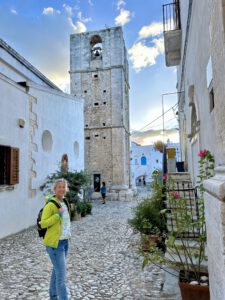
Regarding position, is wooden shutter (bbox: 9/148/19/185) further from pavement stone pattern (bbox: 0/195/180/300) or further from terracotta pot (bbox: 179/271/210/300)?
terracotta pot (bbox: 179/271/210/300)

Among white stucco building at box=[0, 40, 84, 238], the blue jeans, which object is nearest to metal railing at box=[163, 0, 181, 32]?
white stucco building at box=[0, 40, 84, 238]

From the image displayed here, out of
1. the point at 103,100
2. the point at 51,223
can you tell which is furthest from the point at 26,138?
the point at 103,100

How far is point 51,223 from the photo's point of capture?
3090 mm

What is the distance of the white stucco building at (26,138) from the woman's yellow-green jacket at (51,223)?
508cm

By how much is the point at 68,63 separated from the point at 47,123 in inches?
615

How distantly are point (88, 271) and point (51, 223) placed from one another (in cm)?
219

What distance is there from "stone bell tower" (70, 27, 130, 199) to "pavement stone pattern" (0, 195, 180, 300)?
48.4 ft

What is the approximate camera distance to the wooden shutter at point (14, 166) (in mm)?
7984

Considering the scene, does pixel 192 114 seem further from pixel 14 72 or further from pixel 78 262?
pixel 14 72

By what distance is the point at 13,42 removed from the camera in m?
13.7

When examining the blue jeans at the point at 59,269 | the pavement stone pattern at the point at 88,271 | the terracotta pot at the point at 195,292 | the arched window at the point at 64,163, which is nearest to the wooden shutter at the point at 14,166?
the pavement stone pattern at the point at 88,271

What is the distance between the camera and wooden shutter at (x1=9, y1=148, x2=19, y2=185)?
7984mm

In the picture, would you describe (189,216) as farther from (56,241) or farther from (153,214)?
(153,214)

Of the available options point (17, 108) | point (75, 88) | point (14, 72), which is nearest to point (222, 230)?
point (17, 108)
